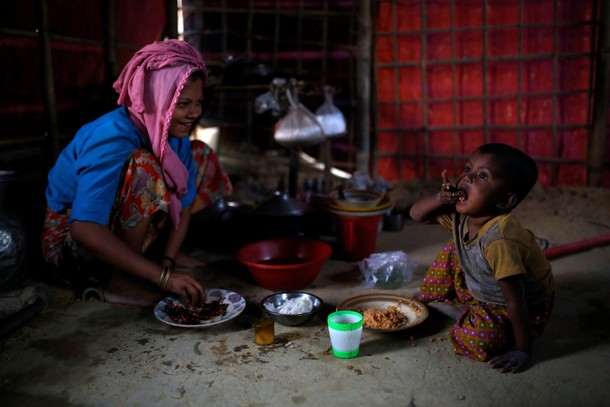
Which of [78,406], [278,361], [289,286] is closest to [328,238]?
[289,286]

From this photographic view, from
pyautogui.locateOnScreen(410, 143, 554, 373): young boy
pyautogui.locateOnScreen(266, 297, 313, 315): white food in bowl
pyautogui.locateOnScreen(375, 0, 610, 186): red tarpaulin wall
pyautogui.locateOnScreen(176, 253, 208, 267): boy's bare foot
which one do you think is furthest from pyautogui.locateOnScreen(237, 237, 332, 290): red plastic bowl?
pyautogui.locateOnScreen(375, 0, 610, 186): red tarpaulin wall

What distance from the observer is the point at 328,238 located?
346 centimetres

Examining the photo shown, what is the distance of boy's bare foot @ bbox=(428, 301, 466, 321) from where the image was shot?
7.18 feet

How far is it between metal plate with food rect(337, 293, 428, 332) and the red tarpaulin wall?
2.80 meters

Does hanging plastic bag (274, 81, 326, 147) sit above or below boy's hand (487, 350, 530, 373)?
above

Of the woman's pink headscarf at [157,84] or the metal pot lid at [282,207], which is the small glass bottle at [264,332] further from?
the metal pot lid at [282,207]

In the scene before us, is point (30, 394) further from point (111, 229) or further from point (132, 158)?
point (132, 158)

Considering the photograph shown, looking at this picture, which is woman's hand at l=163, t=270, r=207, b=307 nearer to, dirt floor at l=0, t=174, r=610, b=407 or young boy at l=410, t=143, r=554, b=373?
dirt floor at l=0, t=174, r=610, b=407

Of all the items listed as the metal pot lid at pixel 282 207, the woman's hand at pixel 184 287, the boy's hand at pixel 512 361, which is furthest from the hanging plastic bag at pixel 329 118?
the boy's hand at pixel 512 361

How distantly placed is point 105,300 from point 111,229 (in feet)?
1.25

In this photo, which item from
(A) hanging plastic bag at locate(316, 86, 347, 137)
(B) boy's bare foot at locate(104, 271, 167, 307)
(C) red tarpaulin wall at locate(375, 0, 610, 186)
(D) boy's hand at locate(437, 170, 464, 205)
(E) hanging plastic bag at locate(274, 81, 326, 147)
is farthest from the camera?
(C) red tarpaulin wall at locate(375, 0, 610, 186)

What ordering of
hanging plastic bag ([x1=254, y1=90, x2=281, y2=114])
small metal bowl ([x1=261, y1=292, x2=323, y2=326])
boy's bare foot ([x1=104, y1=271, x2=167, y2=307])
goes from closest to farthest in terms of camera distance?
small metal bowl ([x1=261, y1=292, x2=323, y2=326])
boy's bare foot ([x1=104, y1=271, x2=167, y2=307])
hanging plastic bag ([x1=254, y1=90, x2=281, y2=114])

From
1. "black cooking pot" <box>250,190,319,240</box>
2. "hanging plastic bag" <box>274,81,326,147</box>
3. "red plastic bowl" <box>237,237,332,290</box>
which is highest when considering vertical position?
"hanging plastic bag" <box>274,81,326,147</box>

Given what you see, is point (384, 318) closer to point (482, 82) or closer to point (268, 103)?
point (268, 103)
